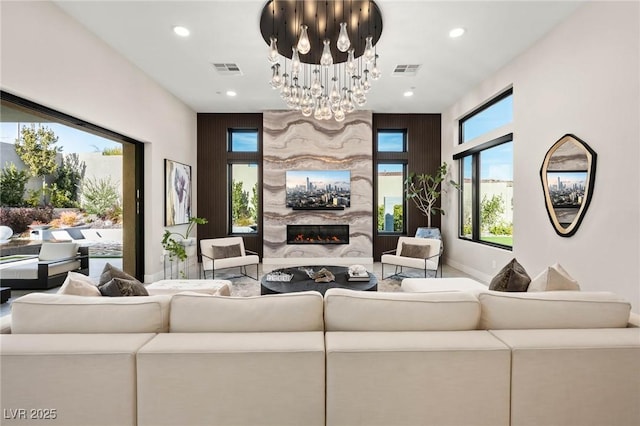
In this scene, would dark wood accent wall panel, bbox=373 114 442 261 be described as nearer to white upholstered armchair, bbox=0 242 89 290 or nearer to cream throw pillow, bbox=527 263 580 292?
cream throw pillow, bbox=527 263 580 292

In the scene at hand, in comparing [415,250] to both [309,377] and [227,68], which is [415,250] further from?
[309,377]

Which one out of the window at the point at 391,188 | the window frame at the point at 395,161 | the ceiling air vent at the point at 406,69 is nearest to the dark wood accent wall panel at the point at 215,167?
the window frame at the point at 395,161

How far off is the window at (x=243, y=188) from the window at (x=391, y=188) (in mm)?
2943

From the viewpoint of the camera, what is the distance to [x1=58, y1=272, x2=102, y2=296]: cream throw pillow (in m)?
1.86

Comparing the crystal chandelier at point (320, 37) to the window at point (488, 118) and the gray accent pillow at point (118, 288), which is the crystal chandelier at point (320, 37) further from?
the window at point (488, 118)

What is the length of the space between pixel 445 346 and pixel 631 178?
110 inches

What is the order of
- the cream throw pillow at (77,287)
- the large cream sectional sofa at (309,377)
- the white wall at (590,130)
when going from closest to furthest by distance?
the large cream sectional sofa at (309,377), the cream throw pillow at (77,287), the white wall at (590,130)

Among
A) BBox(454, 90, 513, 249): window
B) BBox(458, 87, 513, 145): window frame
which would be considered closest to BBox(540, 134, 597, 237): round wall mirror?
BBox(454, 90, 513, 249): window

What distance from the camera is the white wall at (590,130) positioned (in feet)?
9.30

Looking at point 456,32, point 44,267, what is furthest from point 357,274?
point 44,267

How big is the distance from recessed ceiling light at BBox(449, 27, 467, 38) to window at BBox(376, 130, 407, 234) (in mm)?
3521

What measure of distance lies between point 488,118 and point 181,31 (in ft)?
16.4

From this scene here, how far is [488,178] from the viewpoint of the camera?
18.4 feet

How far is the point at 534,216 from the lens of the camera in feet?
13.4
